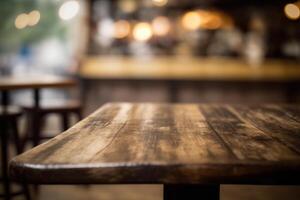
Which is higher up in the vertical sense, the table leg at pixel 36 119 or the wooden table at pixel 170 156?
the wooden table at pixel 170 156

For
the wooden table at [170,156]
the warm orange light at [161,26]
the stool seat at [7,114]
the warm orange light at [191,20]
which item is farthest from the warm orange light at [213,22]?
the wooden table at [170,156]

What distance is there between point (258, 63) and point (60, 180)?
20.8 ft

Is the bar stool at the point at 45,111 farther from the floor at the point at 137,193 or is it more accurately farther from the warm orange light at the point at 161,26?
the warm orange light at the point at 161,26

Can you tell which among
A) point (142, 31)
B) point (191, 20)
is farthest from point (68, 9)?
point (191, 20)

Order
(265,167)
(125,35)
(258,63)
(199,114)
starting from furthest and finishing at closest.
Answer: (125,35) < (258,63) < (199,114) < (265,167)

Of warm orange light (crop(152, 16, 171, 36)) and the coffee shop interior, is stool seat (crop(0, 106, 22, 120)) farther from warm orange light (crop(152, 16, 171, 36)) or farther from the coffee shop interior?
warm orange light (crop(152, 16, 171, 36))

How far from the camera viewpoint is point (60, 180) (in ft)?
3.32

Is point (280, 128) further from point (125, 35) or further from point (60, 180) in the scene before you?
point (125, 35)

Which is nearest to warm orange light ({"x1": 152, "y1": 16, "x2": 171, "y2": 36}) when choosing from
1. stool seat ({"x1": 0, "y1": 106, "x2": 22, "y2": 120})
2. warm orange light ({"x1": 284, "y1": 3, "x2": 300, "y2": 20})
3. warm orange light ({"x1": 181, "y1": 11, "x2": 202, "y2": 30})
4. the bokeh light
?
warm orange light ({"x1": 181, "y1": 11, "x2": 202, "y2": 30})

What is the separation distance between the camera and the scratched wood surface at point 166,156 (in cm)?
99

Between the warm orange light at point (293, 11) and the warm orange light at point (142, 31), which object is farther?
the warm orange light at point (142, 31)

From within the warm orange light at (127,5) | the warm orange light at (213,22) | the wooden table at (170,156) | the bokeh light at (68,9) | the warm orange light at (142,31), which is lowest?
the wooden table at (170,156)

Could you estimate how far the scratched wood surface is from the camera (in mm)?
993

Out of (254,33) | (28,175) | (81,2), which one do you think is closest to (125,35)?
(81,2)
